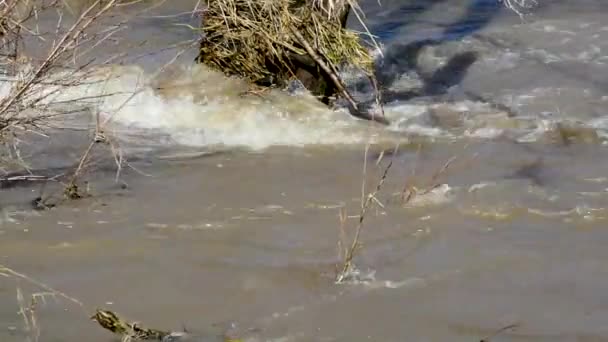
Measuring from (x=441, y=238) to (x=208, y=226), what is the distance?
111 cm

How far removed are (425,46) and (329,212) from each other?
4619mm

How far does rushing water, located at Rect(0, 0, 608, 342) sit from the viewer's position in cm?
392

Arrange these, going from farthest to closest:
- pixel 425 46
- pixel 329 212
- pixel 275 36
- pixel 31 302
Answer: pixel 425 46 → pixel 275 36 → pixel 329 212 → pixel 31 302

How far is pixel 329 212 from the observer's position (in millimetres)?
5156

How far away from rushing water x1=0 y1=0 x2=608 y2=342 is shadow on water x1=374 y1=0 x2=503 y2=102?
51 mm

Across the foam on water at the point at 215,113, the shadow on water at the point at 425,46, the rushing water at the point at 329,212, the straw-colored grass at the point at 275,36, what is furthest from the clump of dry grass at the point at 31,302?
the shadow on water at the point at 425,46

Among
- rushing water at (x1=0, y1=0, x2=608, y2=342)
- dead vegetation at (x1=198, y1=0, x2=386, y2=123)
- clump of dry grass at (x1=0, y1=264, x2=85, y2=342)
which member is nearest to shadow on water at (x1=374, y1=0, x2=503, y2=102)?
rushing water at (x1=0, y1=0, x2=608, y2=342)

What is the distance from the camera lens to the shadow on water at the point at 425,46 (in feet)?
27.0

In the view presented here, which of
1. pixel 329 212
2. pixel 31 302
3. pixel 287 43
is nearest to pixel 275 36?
pixel 287 43

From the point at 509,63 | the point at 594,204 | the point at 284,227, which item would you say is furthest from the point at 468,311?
the point at 509,63

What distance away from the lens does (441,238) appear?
15.6 ft

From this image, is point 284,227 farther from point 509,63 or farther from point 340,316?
point 509,63

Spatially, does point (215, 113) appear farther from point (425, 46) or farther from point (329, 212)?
point (425, 46)

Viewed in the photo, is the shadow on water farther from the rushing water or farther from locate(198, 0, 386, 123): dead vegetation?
locate(198, 0, 386, 123): dead vegetation
